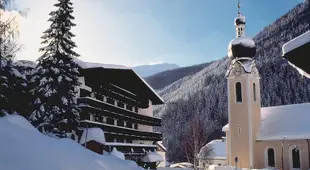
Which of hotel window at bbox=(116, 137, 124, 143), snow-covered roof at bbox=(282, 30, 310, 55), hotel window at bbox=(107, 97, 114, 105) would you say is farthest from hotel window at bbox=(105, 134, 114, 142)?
snow-covered roof at bbox=(282, 30, 310, 55)

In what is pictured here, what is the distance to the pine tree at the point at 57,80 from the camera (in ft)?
70.3

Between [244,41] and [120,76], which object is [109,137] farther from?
[244,41]

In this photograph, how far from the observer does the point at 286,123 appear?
40.7 m

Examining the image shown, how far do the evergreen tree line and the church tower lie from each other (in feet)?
76.1

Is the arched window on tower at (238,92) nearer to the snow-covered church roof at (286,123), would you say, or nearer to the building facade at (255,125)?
the building facade at (255,125)

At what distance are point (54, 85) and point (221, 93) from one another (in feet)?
302

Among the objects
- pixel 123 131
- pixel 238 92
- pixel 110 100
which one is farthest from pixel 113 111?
pixel 238 92

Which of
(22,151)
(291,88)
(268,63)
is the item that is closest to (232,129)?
(22,151)

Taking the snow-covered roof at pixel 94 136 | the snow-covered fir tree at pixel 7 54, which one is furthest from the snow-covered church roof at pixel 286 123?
the snow-covered fir tree at pixel 7 54

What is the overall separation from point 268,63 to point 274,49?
597 inches

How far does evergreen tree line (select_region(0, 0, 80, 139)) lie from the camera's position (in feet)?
69.2

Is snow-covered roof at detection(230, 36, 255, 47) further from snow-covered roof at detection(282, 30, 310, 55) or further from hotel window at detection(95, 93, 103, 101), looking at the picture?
snow-covered roof at detection(282, 30, 310, 55)

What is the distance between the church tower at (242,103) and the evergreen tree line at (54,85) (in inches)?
913

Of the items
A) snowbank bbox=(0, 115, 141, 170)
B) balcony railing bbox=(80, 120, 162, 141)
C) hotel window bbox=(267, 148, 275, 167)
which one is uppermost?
balcony railing bbox=(80, 120, 162, 141)
